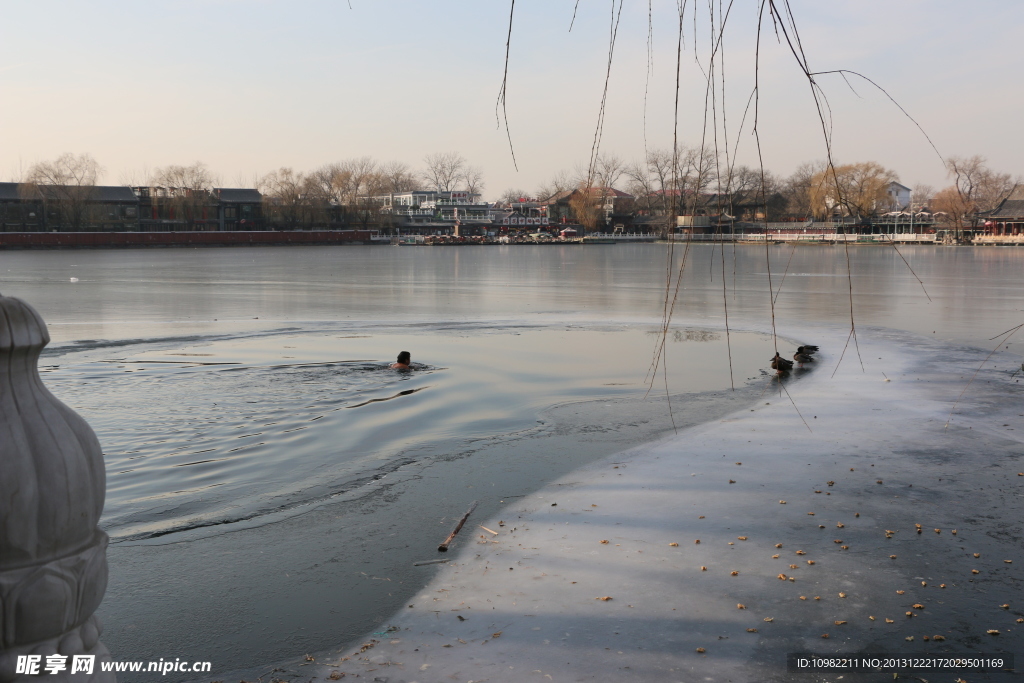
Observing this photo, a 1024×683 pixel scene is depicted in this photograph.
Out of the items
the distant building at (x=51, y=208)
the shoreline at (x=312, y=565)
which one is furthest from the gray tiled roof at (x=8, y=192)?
the shoreline at (x=312, y=565)

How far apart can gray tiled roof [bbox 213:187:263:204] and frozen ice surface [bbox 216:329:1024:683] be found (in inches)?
4829

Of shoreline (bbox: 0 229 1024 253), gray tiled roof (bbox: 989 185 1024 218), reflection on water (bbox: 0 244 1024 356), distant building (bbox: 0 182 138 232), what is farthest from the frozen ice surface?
distant building (bbox: 0 182 138 232)

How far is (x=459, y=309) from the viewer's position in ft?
68.4

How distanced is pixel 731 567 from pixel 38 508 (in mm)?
3756

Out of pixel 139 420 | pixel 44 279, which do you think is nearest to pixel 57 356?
pixel 139 420

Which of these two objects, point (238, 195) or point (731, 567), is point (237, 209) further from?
point (731, 567)

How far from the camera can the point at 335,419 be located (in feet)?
28.6

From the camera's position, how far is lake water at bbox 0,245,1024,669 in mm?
4355

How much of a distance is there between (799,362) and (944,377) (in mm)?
1949

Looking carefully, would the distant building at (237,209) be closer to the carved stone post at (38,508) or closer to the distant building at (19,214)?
the distant building at (19,214)

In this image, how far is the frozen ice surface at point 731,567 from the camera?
139 inches

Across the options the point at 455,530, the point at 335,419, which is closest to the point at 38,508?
the point at 455,530

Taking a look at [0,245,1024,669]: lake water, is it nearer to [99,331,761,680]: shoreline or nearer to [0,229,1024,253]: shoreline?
[99,331,761,680]: shoreline

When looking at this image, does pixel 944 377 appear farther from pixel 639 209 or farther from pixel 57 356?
pixel 639 209
